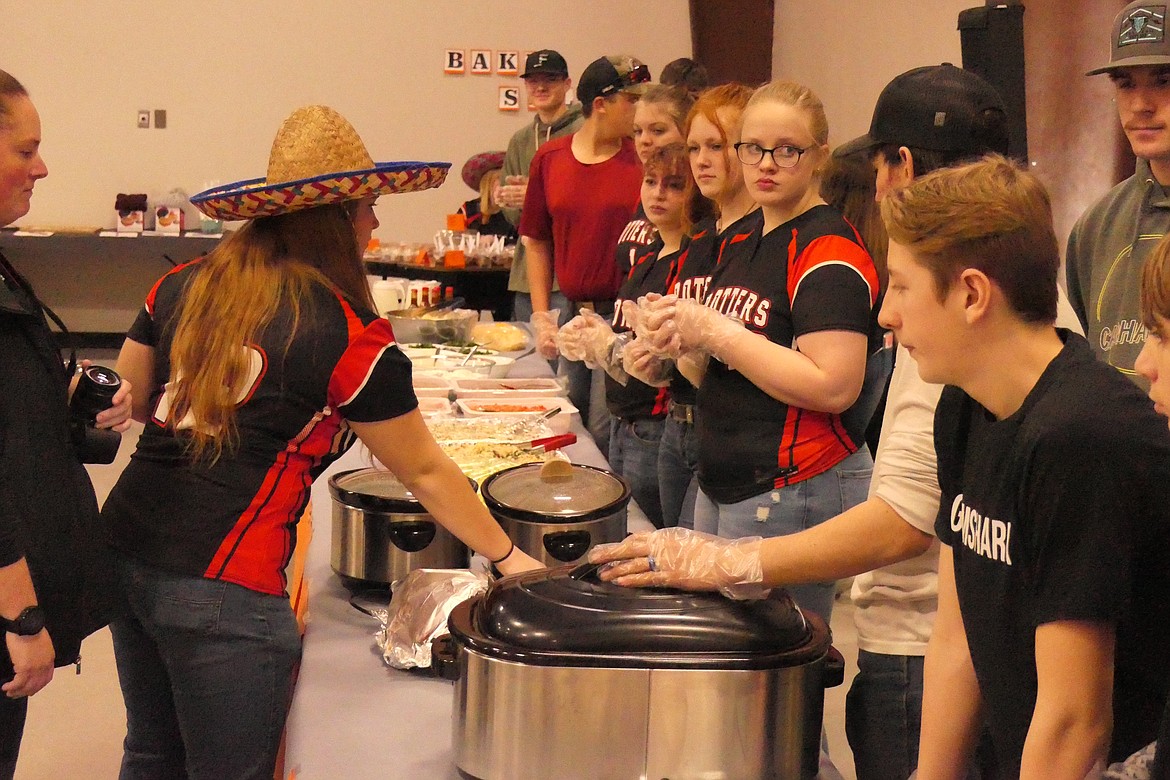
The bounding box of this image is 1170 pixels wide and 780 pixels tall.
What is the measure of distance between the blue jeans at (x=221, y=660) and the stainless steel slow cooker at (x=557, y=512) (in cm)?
37

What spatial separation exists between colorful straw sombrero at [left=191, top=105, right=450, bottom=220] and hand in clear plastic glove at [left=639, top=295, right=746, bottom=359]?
1.71 feet

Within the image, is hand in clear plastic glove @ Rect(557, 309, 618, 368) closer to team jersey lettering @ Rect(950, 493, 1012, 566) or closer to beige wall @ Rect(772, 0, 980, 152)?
team jersey lettering @ Rect(950, 493, 1012, 566)

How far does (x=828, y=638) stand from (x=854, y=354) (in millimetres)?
668

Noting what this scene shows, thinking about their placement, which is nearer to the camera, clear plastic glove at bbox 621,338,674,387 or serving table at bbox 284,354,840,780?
serving table at bbox 284,354,840,780

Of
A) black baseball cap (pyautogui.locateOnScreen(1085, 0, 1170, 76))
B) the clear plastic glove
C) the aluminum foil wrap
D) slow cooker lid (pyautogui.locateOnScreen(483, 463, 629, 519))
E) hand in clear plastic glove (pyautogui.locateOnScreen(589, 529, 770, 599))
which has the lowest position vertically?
the aluminum foil wrap

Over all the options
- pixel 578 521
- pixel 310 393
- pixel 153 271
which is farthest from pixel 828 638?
pixel 153 271

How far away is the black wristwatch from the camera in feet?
4.95

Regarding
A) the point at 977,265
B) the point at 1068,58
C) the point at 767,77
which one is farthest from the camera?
the point at 767,77

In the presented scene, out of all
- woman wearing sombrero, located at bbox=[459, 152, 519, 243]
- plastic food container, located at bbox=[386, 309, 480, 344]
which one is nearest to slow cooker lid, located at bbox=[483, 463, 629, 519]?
plastic food container, located at bbox=[386, 309, 480, 344]

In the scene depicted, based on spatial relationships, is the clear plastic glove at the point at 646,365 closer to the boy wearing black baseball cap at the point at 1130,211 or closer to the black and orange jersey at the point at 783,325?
the black and orange jersey at the point at 783,325

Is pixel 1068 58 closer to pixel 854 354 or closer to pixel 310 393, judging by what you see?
pixel 854 354

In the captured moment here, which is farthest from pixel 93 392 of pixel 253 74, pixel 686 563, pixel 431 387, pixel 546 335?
pixel 253 74

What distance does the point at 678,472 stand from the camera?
7.95 ft

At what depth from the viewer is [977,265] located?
3.33 ft
